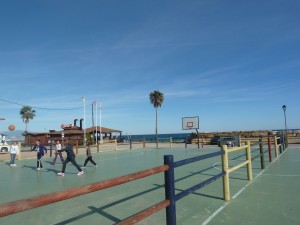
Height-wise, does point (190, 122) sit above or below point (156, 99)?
below

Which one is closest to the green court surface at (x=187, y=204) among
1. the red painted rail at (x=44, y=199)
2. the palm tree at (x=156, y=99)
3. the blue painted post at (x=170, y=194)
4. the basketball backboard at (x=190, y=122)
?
the blue painted post at (x=170, y=194)

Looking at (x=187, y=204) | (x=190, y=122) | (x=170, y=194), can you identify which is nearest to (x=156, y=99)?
(x=190, y=122)

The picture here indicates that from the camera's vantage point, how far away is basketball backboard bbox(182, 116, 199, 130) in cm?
4037

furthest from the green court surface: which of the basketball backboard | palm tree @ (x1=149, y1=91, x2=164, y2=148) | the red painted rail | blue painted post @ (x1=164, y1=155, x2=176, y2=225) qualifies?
palm tree @ (x1=149, y1=91, x2=164, y2=148)

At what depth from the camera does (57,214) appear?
20.3ft

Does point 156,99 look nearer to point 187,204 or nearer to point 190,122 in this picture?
point 190,122

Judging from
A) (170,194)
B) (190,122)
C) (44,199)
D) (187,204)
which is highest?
(190,122)

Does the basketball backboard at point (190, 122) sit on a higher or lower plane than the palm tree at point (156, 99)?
lower

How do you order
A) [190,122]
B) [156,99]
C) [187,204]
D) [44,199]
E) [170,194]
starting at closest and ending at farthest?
1. [44,199]
2. [170,194]
3. [187,204]
4. [190,122]
5. [156,99]

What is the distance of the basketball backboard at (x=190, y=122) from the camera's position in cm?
4037

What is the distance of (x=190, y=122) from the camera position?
4144 centimetres

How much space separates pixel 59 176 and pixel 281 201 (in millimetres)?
9367

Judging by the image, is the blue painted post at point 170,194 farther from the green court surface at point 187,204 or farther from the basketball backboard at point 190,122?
the basketball backboard at point 190,122

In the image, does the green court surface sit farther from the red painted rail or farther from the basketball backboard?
the basketball backboard
